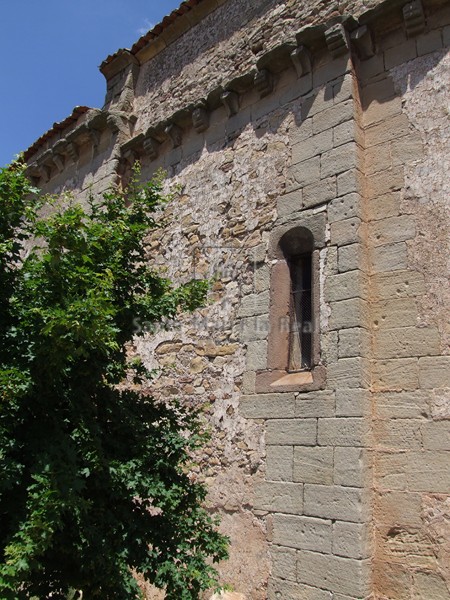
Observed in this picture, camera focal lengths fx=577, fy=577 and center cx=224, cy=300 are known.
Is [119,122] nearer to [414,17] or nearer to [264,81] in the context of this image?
[264,81]

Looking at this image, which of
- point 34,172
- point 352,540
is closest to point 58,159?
point 34,172

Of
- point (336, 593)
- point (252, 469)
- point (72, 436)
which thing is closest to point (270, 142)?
point (252, 469)

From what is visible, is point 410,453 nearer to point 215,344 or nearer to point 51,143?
point 215,344

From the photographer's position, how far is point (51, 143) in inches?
358

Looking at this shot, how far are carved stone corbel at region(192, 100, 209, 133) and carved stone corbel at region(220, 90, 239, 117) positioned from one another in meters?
0.29

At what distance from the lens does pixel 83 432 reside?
10.7ft

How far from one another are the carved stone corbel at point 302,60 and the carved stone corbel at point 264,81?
0.33 metres

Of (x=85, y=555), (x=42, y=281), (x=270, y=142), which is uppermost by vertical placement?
(x=270, y=142)

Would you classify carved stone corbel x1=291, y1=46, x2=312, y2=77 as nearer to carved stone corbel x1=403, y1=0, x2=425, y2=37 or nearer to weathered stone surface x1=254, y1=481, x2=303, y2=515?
carved stone corbel x1=403, y1=0, x2=425, y2=37

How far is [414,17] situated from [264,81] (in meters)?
1.49

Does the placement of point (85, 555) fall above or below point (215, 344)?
below

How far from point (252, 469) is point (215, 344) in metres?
1.22

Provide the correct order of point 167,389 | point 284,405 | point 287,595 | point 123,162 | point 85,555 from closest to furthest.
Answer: point 85,555, point 287,595, point 284,405, point 167,389, point 123,162

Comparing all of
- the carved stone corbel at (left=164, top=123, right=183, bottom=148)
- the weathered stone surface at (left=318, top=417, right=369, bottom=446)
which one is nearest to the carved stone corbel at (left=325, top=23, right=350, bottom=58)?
the carved stone corbel at (left=164, top=123, right=183, bottom=148)
